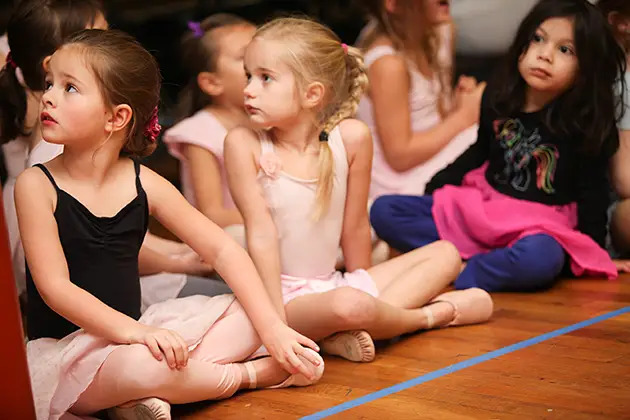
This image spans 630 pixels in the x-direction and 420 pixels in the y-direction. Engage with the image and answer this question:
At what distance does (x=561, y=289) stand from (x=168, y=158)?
209 centimetres

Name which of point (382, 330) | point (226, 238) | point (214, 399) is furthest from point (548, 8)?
point (214, 399)

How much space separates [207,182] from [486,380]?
1.03 meters

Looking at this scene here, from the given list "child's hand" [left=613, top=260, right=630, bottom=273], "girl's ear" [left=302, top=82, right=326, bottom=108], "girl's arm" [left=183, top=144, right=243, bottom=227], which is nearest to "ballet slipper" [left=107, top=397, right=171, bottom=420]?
"girl's ear" [left=302, top=82, right=326, bottom=108]

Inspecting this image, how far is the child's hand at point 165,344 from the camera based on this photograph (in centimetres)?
145

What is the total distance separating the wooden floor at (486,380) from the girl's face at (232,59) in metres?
0.88

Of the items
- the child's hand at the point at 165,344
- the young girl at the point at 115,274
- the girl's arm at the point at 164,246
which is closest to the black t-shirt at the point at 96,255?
the young girl at the point at 115,274

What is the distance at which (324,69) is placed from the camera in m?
1.84

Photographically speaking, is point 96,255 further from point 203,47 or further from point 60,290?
point 203,47

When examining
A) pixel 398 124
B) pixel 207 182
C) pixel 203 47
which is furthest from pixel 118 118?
pixel 398 124

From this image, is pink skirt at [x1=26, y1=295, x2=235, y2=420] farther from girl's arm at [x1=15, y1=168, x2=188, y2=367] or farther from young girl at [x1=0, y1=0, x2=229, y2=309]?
young girl at [x1=0, y1=0, x2=229, y2=309]

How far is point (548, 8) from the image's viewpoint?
227 cm

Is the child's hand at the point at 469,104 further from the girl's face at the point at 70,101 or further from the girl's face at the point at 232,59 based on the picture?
the girl's face at the point at 70,101

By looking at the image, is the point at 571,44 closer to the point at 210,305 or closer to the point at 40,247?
the point at 210,305

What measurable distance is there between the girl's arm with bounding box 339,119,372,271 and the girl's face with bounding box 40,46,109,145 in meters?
0.57
